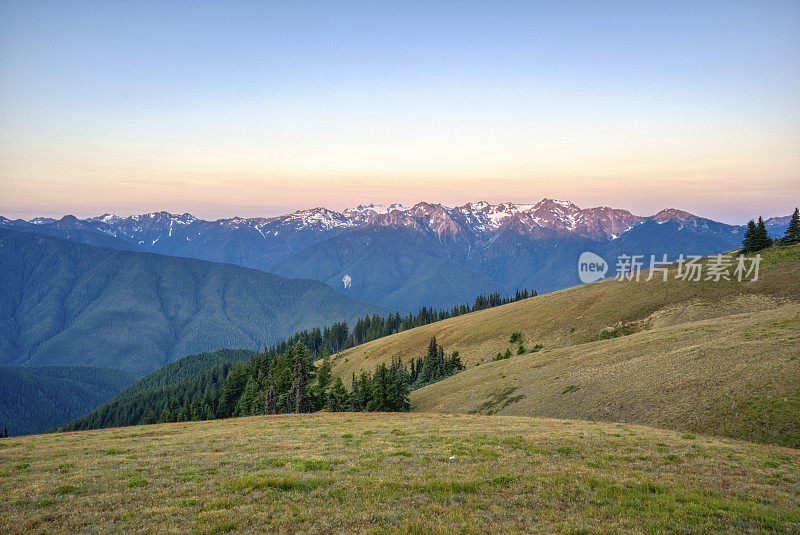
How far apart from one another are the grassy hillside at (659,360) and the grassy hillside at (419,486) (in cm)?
649

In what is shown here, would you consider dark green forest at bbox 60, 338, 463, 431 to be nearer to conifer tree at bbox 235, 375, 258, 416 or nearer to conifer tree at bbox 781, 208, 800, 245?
conifer tree at bbox 235, 375, 258, 416

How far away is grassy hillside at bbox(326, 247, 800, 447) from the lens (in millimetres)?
31938

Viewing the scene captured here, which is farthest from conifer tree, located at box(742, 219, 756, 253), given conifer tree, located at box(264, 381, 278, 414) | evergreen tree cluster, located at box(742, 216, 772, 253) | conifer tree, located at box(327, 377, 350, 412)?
conifer tree, located at box(264, 381, 278, 414)

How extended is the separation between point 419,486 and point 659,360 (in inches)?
1551

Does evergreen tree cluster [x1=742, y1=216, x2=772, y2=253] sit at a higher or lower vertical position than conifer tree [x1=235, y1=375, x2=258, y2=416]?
higher

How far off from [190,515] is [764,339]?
53511mm

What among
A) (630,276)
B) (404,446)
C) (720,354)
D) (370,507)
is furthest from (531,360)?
(630,276)

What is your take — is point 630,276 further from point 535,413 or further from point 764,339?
point 535,413

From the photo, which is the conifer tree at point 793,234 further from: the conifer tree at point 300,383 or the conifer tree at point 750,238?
the conifer tree at point 300,383

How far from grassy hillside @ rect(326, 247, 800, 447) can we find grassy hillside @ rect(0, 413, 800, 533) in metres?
6.49

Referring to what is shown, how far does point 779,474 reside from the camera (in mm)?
19500

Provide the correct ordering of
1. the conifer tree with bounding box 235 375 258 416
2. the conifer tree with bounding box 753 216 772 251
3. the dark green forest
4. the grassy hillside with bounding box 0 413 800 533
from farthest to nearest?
1. the conifer tree with bounding box 753 216 772 251
2. the conifer tree with bounding box 235 375 258 416
3. the dark green forest
4. the grassy hillside with bounding box 0 413 800 533

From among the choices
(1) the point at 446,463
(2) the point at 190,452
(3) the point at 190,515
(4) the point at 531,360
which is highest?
(3) the point at 190,515

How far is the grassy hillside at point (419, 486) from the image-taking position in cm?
1412
